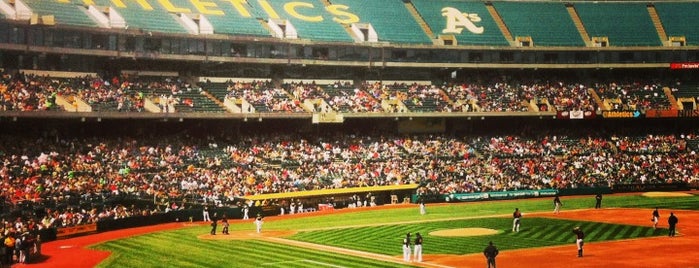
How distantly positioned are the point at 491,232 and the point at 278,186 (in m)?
19.4

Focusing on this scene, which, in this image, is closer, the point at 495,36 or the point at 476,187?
the point at 476,187

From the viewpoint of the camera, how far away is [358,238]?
39.9 m

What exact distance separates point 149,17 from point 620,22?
44477mm

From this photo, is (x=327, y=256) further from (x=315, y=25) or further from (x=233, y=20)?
(x=315, y=25)

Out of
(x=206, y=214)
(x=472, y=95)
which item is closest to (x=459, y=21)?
(x=472, y=95)

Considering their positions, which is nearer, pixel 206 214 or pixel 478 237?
pixel 478 237

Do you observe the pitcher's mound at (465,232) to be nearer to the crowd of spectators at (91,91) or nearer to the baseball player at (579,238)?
the baseball player at (579,238)

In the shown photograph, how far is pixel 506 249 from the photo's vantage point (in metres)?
35.0

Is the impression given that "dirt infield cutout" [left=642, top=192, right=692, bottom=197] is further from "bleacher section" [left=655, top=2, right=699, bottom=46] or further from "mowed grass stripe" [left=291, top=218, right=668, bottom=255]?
"bleacher section" [left=655, top=2, right=699, bottom=46]

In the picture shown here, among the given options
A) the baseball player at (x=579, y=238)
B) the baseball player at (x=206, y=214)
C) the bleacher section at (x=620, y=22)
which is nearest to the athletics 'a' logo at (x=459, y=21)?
the bleacher section at (x=620, y=22)

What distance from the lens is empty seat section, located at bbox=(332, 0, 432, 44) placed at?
71.6 m

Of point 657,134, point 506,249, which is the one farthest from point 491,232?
point 657,134

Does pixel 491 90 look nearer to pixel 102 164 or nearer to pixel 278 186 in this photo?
pixel 278 186

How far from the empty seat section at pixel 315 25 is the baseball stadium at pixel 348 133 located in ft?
0.68
